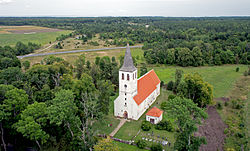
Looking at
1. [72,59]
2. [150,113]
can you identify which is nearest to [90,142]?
[150,113]

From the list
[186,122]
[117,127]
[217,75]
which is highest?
[186,122]

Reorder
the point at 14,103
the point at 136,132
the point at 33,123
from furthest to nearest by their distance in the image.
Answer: the point at 136,132 → the point at 14,103 → the point at 33,123

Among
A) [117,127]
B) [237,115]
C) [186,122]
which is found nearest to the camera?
[186,122]

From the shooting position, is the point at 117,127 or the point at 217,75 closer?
the point at 117,127

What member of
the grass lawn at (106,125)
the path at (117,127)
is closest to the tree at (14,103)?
the grass lawn at (106,125)

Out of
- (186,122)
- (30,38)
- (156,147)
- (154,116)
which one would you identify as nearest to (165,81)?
(154,116)

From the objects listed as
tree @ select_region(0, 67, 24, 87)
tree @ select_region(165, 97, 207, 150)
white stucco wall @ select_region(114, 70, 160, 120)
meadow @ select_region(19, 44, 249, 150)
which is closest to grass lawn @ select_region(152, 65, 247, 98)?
meadow @ select_region(19, 44, 249, 150)

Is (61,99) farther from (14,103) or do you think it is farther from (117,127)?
(117,127)
